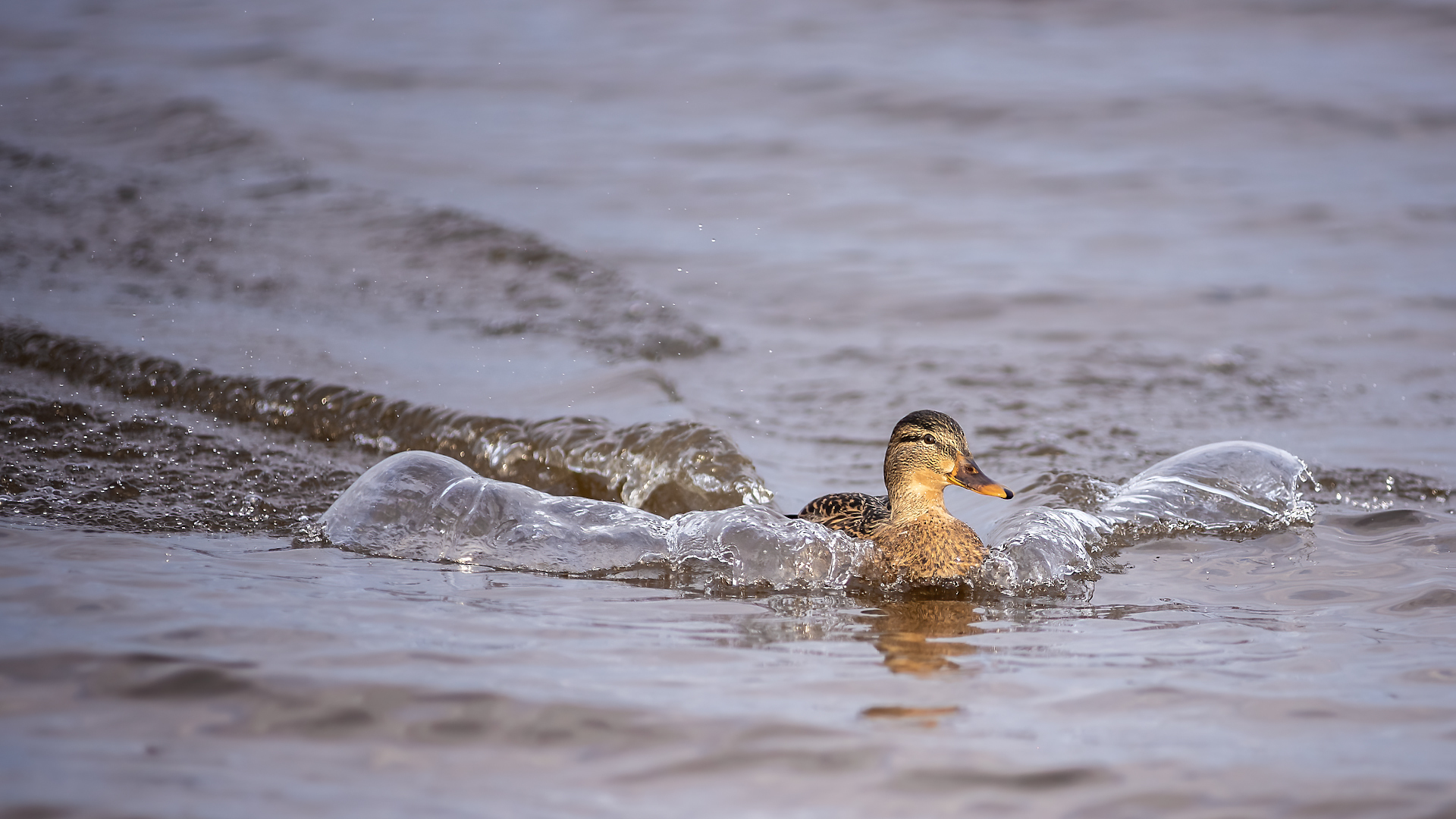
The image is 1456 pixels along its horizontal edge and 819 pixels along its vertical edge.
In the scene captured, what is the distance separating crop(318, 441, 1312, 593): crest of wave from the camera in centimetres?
505

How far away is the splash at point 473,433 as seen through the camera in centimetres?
658

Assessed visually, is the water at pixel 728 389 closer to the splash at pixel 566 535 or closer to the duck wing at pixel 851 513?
the splash at pixel 566 535

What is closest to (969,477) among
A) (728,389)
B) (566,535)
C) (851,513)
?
(851,513)

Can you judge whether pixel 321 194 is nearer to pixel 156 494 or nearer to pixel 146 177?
pixel 146 177

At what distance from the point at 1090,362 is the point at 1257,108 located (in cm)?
725

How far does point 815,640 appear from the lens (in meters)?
4.14

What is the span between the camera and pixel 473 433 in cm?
710

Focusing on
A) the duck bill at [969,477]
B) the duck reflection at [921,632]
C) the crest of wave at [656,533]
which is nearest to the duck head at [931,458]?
the duck bill at [969,477]

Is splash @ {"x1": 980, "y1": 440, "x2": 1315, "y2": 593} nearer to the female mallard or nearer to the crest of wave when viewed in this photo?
the crest of wave

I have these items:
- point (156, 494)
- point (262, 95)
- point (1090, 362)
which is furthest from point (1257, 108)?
point (156, 494)

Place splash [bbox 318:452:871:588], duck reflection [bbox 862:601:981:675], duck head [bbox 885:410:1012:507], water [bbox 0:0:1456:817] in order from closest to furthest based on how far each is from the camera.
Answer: water [bbox 0:0:1456:817] < duck reflection [bbox 862:601:981:675] < splash [bbox 318:452:871:588] < duck head [bbox 885:410:1012:507]

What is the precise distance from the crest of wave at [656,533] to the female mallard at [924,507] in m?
0.10

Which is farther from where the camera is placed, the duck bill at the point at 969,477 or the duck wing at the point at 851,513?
the duck wing at the point at 851,513

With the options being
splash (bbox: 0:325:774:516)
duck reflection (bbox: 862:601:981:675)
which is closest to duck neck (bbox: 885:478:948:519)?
duck reflection (bbox: 862:601:981:675)
